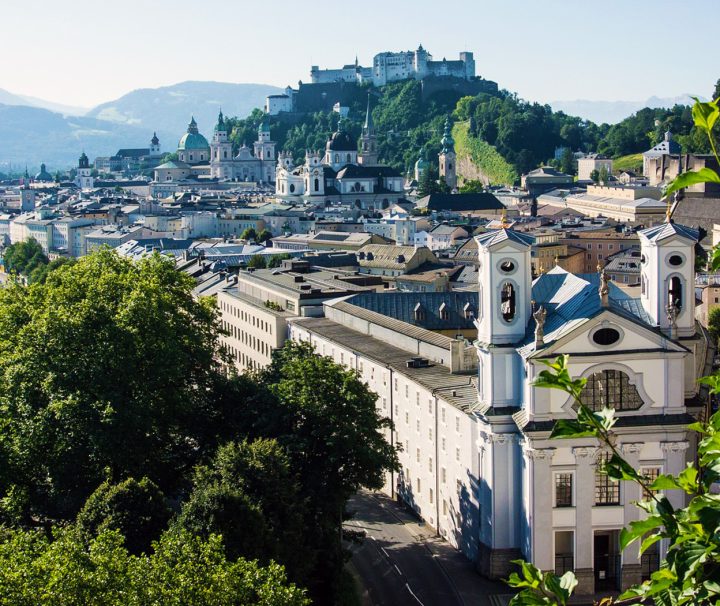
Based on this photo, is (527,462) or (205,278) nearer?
(527,462)

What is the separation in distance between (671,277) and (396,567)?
1295cm

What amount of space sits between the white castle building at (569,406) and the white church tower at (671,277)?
0.04 metres

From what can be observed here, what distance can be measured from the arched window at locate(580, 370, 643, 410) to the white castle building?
0.10ft

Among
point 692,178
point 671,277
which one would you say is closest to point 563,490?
point 671,277

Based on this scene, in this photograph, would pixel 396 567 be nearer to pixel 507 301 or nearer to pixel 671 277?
pixel 507 301

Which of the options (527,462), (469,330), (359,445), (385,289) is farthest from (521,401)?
(385,289)

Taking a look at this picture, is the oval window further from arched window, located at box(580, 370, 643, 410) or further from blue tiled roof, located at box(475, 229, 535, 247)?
blue tiled roof, located at box(475, 229, 535, 247)

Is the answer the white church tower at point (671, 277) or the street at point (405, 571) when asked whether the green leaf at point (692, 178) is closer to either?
the street at point (405, 571)

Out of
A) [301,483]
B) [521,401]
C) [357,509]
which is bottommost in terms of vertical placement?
[357,509]

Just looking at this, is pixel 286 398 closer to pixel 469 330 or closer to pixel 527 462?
pixel 527 462

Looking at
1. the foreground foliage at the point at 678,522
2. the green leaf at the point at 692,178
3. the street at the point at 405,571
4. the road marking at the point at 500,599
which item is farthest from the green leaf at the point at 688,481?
the street at the point at 405,571

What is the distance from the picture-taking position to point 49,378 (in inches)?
1801

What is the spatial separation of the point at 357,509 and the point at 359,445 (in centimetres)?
849

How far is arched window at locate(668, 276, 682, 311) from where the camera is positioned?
42.4 meters
